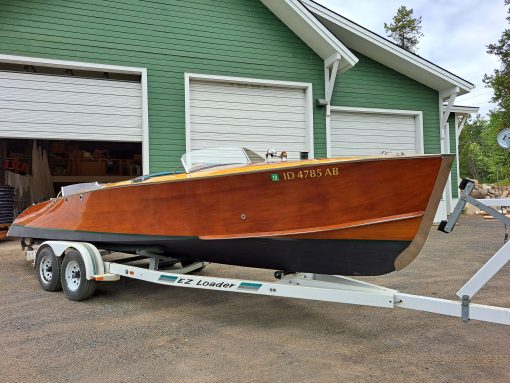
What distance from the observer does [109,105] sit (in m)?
9.07

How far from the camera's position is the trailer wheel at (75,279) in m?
4.69

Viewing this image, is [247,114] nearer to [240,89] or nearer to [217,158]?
[240,89]

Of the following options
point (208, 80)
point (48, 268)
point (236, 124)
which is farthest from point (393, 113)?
point (48, 268)

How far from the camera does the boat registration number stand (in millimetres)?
3344

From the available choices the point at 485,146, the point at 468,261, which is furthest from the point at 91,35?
the point at 485,146

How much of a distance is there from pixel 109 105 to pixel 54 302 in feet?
17.8

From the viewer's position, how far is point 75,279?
193 inches

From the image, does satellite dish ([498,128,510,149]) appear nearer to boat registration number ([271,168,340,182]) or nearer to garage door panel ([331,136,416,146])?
boat registration number ([271,168,340,182])

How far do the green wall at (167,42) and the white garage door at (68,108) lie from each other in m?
0.44

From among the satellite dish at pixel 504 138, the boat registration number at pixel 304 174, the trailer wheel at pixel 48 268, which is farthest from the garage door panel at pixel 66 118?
the satellite dish at pixel 504 138

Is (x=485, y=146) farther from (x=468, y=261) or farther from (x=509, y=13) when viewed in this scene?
(x=468, y=261)

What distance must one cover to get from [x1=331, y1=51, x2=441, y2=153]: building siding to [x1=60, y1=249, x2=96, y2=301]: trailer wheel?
8.23m

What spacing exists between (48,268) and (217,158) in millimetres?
2732

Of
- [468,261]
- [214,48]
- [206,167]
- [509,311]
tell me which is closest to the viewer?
[509,311]
